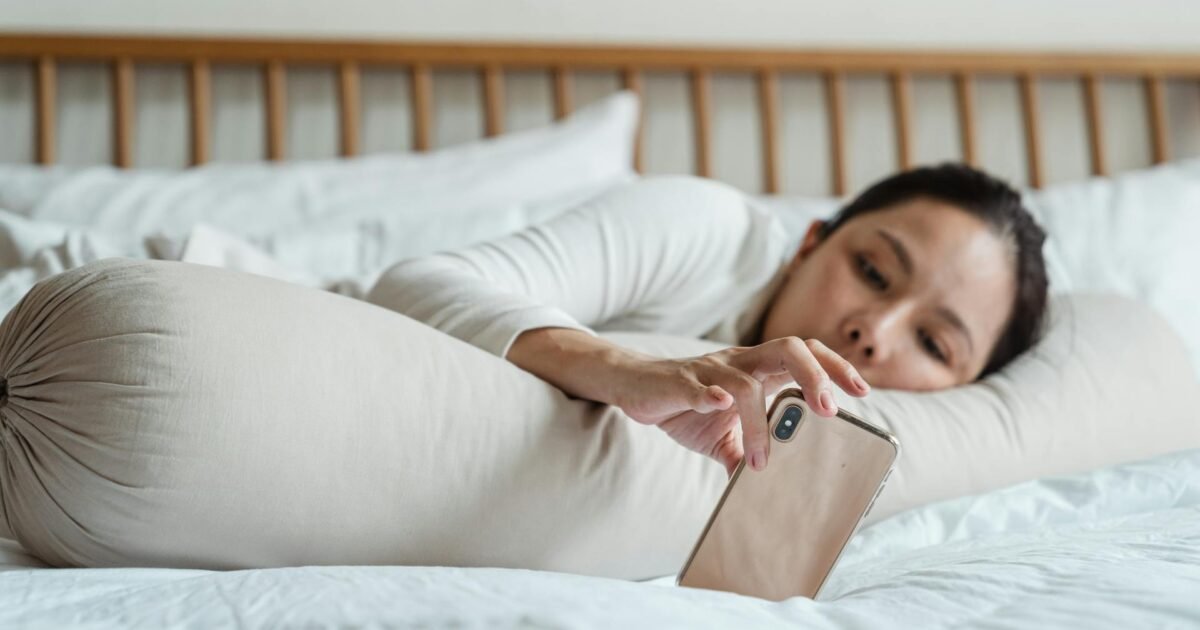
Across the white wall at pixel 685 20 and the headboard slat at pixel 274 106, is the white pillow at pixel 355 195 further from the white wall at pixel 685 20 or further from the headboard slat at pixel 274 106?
the white wall at pixel 685 20

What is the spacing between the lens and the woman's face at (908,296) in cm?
95

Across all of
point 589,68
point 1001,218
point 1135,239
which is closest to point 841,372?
point 1001,218

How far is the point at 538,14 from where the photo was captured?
1653mm

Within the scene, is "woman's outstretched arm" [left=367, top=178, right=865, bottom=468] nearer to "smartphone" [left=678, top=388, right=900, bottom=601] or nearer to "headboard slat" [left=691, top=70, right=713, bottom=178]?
"smartphone" [left=678, top=388, right=900, bottom=601]

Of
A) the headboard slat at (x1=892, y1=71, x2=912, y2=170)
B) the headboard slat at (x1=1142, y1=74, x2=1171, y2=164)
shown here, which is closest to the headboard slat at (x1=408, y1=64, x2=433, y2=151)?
the headboard slat at (x1=892, y1=71, x2=912, y2=170)

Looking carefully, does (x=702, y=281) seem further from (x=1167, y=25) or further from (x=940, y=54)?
(x=1167, y=25)

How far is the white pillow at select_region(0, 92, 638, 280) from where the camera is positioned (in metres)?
1.22

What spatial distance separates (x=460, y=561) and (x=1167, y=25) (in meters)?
1.73

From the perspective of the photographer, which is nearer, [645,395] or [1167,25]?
[645,395]

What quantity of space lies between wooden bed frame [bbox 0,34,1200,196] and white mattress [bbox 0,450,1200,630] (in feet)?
3.41

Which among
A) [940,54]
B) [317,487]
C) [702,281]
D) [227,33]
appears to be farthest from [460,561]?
[940,54]

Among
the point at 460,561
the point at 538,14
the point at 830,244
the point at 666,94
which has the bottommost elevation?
the point at 460,561

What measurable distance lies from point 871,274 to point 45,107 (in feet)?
3.56

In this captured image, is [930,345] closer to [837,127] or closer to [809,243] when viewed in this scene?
[809,243]
